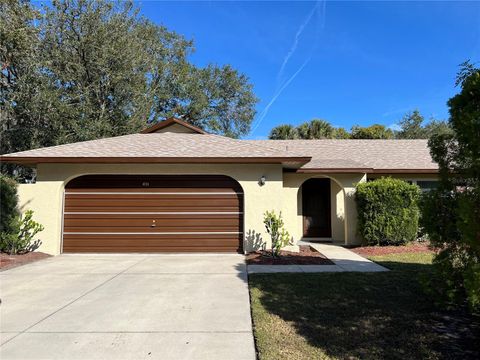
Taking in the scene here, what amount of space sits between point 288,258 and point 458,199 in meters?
5.70

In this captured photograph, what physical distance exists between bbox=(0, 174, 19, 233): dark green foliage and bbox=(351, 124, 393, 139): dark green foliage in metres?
29.7

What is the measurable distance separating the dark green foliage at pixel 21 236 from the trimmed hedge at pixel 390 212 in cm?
1029

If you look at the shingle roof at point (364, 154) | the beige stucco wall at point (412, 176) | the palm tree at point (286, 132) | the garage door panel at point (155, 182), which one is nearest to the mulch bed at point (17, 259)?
the garage door panel at point (155, 182)

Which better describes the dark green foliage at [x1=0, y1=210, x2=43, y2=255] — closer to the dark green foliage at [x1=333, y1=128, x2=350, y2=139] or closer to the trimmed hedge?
the trimmed hedge

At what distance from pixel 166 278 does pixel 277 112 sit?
72.3ft

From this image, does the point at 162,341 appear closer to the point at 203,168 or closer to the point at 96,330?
the point at 96,330

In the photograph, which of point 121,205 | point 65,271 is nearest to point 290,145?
point 121,205

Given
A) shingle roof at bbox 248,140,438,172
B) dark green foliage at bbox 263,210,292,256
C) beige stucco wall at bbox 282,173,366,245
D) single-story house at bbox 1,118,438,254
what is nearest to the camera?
dark green foliage at bbox 263,210,292,256

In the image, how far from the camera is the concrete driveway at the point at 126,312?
4012mm

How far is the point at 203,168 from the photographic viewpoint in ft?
36.2

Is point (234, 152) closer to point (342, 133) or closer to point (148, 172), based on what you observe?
point (148, 172)

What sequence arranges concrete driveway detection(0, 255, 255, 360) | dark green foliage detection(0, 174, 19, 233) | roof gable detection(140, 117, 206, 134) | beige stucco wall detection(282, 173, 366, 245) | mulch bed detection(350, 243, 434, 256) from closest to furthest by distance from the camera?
concrete driveway detection(0, 255, 255, 360), dark green foliage detection(0, 174, 19, 233), mulch bed detection(350, 243, 434, 256), beige stucco wall detection(282, 173, 366, 245), roof gable detection(140, 117, 206, 134)

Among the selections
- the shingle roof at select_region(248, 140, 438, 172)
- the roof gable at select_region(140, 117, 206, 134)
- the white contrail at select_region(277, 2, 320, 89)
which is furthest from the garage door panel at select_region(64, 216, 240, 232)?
the white contrail at select_region(277, 2, 320, 89)

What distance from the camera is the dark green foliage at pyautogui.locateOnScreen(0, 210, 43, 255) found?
32.9 ft
